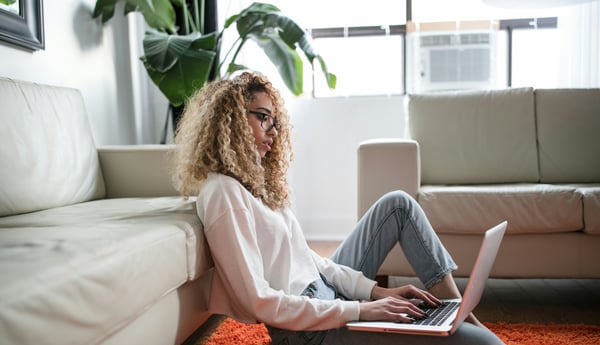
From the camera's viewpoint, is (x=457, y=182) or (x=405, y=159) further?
(x=457, y=182)

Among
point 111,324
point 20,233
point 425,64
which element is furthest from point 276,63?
point 111,324

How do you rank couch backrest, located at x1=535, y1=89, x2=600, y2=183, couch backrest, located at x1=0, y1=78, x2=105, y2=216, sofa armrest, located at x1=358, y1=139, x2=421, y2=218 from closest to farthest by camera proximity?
couch backrest, located at x1=0, y1=78, x2=105, y2=216
sofa armrest, located at x1=358, y1=139, x2=421, y2=218
couch backrest, located at x1=535, y1=89, x2=600, y2=183

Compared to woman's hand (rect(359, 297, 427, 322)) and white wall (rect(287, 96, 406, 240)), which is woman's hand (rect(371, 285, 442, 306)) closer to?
woman's hand (rect(359, 297, 427, 322))

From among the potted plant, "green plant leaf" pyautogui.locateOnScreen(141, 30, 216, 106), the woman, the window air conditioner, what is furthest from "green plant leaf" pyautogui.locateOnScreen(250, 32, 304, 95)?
the woman

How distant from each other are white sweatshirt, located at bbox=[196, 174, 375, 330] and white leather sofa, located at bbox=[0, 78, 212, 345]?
0.11 m

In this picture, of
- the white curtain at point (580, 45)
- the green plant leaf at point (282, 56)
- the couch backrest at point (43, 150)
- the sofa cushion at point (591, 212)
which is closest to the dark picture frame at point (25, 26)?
the couch backrest at point (43, 150)

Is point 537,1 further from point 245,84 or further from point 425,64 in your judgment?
point 245,84

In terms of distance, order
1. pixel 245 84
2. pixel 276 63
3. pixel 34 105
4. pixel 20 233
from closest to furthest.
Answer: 1. pixel 20 233
2. pixel 245 84
3. pixel 34 105
4. pixel 276 63

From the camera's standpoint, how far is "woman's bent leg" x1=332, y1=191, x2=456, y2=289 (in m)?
1.29

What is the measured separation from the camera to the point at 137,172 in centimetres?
201

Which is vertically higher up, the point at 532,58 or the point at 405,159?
the point at 532,58

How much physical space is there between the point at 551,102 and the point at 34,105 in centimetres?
225

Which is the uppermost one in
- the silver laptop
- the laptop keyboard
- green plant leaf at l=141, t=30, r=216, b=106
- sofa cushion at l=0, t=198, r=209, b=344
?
green plant leaf at l=141, t=30, r=216, b=106

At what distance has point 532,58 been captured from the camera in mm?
3328
